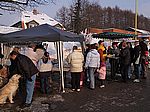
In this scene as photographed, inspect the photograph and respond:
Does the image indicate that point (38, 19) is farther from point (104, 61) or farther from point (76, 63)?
point (76, 63)

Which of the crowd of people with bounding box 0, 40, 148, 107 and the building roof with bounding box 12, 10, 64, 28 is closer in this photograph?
the crowd of people with bounding box 0, 40, 148, 107

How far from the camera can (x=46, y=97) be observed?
902cm

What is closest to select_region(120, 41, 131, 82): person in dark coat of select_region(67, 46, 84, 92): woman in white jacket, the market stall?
select_region(67, 46, 84, 92): woman in white jacket

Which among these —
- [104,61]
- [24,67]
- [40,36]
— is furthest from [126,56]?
[24,67]

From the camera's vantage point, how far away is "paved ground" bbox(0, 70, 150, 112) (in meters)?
7.47

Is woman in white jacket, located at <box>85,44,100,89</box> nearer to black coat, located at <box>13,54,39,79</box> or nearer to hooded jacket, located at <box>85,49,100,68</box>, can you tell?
hooded jacket, located at <box>85,49,100,68</box>

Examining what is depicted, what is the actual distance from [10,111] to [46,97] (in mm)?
1928

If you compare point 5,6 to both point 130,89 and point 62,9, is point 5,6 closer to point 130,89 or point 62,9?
point 130,89

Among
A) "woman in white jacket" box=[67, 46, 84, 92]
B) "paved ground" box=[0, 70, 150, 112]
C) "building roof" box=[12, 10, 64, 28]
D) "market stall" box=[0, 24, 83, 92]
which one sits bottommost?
"paved ground" box=[0, 70, 150, 112]

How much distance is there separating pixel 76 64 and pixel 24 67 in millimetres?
2920

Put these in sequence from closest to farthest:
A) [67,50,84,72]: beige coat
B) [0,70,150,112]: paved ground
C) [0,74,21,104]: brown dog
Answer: [0,70,150,112]: paved ground < [0,74,21,104]: brown dog < [67,50,84,72]: beige coat

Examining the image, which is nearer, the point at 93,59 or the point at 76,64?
the point at 76,64

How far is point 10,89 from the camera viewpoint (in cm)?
783

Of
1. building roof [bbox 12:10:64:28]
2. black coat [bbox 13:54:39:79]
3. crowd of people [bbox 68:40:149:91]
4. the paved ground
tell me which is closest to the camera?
black coat [bbox 13:54:39:79]
